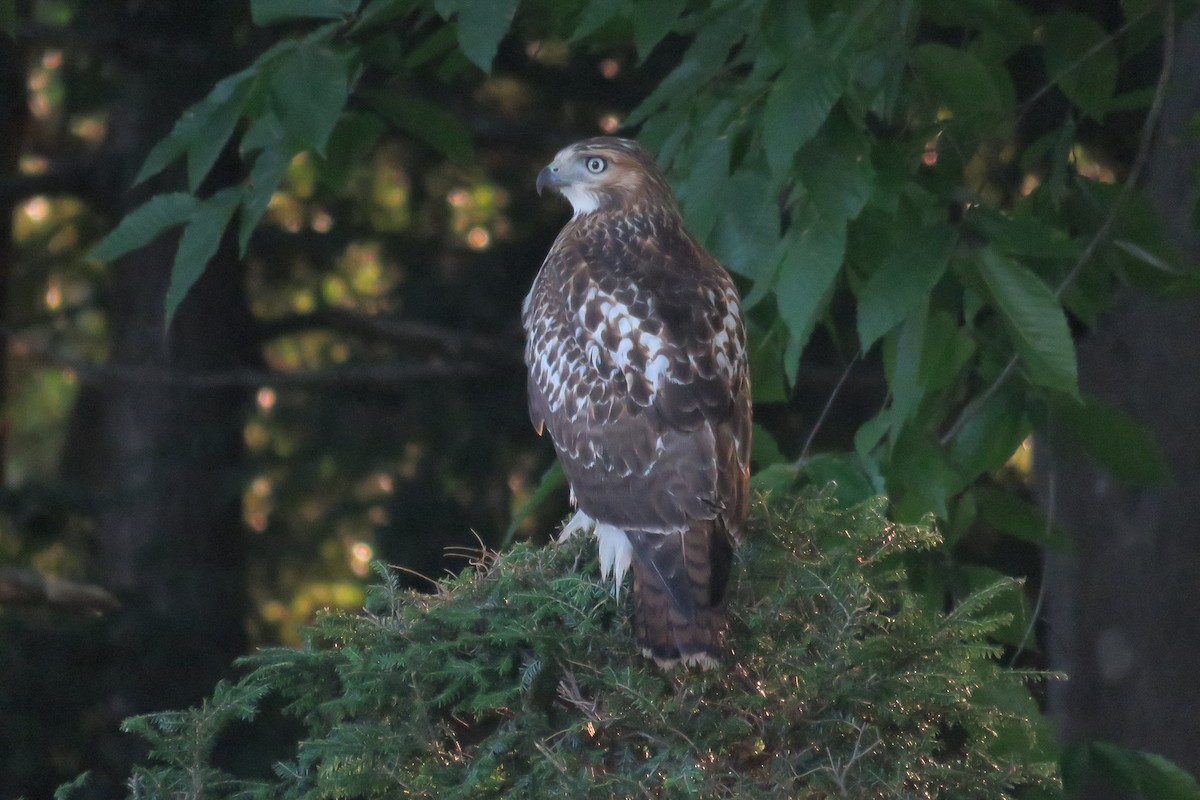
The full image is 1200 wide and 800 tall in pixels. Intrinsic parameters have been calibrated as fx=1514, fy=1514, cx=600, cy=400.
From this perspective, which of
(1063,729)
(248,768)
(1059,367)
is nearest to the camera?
(1059,367)

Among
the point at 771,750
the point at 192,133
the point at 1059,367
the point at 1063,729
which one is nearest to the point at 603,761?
the point at 771,750

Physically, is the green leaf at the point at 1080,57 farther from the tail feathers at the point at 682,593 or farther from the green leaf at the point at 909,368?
the tail feathers at the point at 682,593

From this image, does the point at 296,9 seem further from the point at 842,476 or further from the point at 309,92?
the point at 842,476

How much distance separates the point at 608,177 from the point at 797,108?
1.31 m

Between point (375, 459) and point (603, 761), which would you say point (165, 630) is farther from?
point (603, 761)

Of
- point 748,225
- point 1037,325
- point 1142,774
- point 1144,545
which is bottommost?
point 1144,545

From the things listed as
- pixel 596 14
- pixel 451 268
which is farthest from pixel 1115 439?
pixel 451 268

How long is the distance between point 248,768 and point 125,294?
8.61 ft

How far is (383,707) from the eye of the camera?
245cm

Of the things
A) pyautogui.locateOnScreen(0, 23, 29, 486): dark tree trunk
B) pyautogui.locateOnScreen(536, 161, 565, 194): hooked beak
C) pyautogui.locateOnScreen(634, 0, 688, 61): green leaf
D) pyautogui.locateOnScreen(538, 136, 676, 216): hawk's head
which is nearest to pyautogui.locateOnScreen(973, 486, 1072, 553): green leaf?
pyautogui.locateOnScreen(538, 136, 676, 216): hawk's head

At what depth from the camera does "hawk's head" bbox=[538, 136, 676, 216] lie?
4.17m

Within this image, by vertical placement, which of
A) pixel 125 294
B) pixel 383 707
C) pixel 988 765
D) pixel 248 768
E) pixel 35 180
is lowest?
pixel 248 768

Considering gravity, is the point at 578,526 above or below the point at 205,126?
below

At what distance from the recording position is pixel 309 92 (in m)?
3.34
